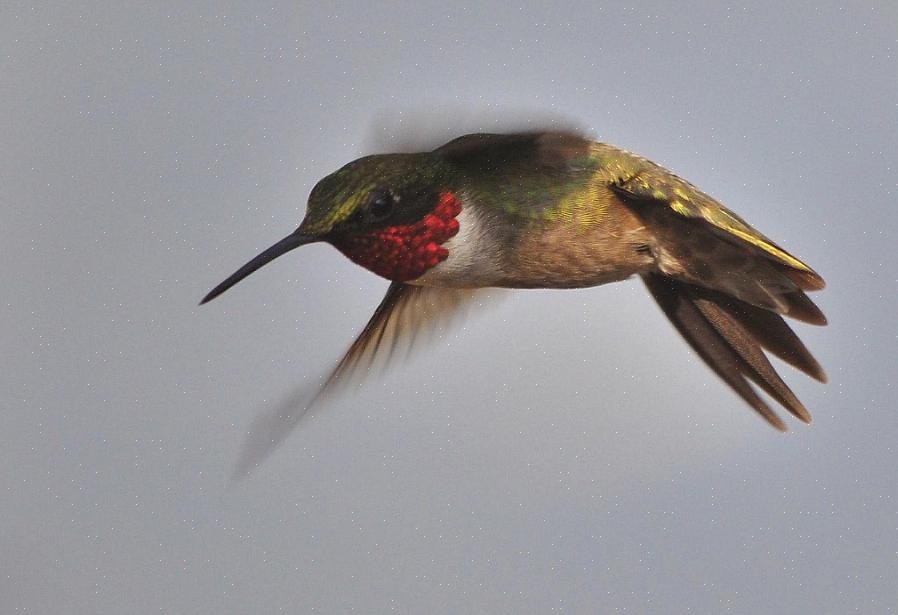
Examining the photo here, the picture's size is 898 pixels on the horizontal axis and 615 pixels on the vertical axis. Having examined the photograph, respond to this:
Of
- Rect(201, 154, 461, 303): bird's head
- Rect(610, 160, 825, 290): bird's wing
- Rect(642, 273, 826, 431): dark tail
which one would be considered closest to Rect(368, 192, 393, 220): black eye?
Rect(201, 154, 461, 303): bird's head

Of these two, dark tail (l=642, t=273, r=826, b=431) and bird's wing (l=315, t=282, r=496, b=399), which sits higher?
dark tail (l=642, t=273, r=826, b=431)

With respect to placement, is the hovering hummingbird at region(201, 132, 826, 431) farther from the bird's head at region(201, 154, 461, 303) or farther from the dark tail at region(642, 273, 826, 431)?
the dark tail at region(642, 273, 826, 431)

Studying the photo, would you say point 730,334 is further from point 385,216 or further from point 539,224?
point 385,216

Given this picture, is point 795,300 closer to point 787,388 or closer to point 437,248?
point 787,388

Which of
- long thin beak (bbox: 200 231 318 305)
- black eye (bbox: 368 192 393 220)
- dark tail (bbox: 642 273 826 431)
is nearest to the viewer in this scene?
long thin beak (bbox: 200 231 318 305)

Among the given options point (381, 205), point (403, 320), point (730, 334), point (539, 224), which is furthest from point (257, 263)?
point (730, 334)
